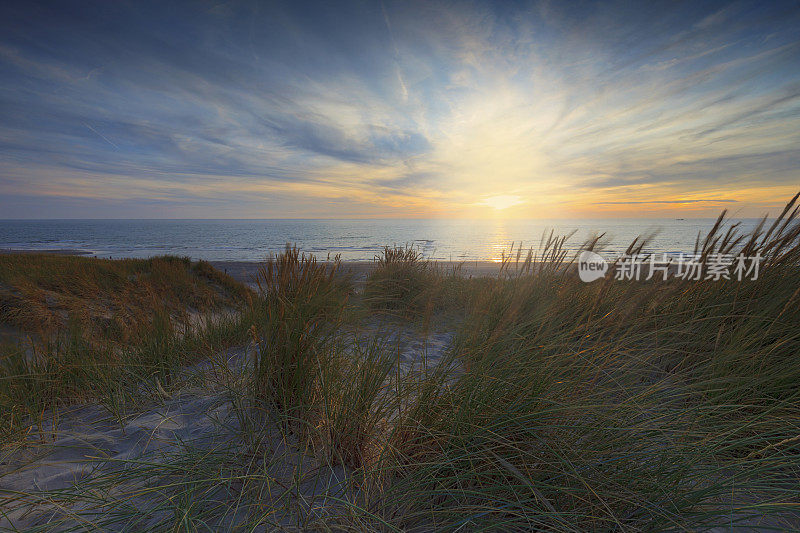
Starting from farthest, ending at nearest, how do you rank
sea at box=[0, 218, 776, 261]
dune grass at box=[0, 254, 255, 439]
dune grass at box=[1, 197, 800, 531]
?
sea at box=[0, 218, 776, 261] → dune grass at box=[0, 254, 255, 439] → dune grass at box=[1, 197, 800, 531]

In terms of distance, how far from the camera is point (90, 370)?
242cm

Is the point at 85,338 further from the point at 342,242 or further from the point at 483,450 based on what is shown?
the point at 342,242

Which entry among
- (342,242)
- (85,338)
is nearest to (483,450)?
(85,338)

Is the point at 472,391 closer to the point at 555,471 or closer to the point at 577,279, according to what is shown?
the point at 555,471

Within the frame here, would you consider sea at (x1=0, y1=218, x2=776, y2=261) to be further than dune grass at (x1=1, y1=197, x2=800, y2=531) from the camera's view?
Yes

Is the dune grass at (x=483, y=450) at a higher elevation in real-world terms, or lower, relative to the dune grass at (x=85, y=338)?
higher

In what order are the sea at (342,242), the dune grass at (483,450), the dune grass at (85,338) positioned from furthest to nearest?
the sea at (342,242), the dune grass at (85,338), the dune grass at (483,450)

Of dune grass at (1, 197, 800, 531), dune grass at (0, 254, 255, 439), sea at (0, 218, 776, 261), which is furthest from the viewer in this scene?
sea at (0, 218, 776, 261)

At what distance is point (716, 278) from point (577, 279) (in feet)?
3.44

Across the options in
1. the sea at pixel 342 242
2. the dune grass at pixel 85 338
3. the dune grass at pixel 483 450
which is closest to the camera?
the dune grass at pixel 483 450

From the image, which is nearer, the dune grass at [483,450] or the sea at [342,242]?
the dune grass at [483,450]

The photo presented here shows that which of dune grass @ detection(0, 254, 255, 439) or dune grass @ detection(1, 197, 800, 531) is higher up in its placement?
dune grass @ detection(1, 197, 800, 531)

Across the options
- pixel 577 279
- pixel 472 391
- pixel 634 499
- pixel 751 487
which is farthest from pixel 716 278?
pixel 472 391

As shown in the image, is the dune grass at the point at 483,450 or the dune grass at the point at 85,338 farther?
the dune grass at the point at 85,338
